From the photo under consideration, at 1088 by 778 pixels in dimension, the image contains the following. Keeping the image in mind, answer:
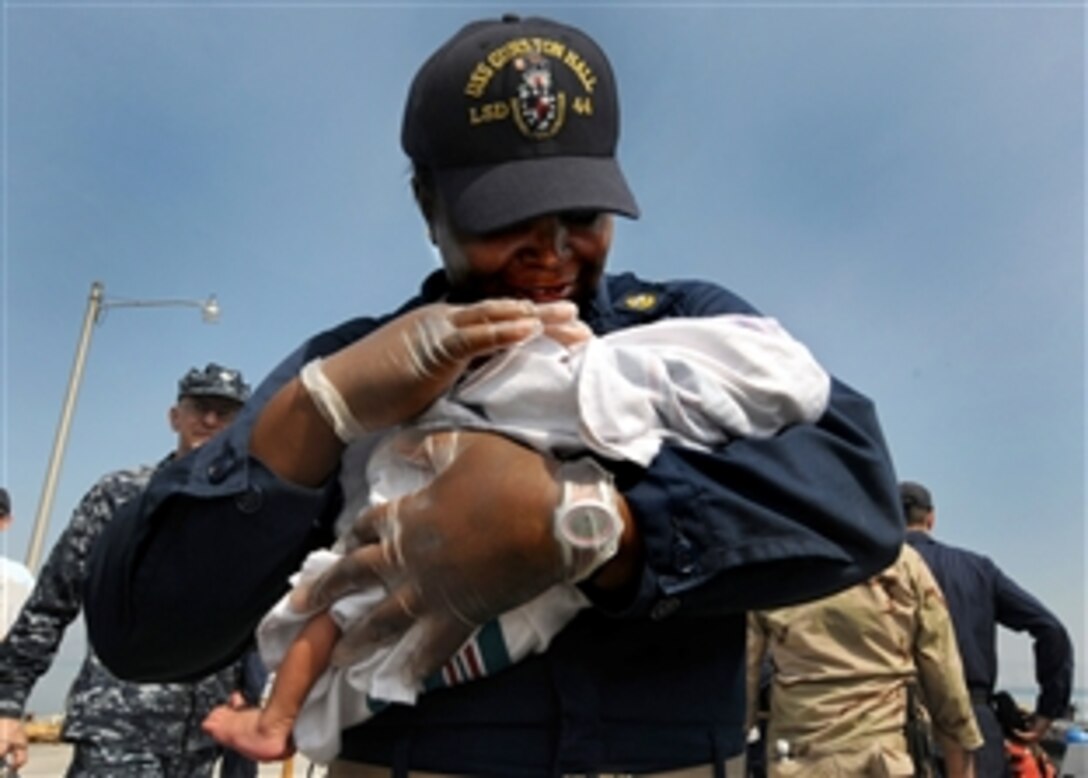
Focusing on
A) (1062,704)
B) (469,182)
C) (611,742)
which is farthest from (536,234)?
(1062,704)

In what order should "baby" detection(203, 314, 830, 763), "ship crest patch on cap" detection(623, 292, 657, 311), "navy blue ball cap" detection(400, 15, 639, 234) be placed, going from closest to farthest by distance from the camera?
"baby" detection(203, 314, 830, 763)
"navy blue ball cap" detection(400, 15, 639, 234)
"ship crest patch on cap" detection(623, 292, 657, 311)

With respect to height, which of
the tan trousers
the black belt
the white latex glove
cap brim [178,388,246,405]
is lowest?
the tan trousers

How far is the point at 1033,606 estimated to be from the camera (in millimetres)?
6391

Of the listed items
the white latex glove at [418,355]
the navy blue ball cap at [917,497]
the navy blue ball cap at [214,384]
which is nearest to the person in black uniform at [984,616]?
the navy blue ball cap at [917,497]

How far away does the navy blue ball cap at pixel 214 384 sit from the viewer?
4527mm

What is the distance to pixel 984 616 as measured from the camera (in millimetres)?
6348

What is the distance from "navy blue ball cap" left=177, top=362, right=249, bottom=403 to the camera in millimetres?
4527

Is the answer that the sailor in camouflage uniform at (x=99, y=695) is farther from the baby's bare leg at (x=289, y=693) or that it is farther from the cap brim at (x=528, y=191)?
the cap brim at (x=528, y=191)

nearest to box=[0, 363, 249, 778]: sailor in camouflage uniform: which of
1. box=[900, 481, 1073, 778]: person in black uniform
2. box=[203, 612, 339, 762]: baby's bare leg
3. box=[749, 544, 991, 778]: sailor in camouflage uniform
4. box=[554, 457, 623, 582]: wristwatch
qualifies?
box=[749, 544, 991, 778]: sailor in camouflage uniform

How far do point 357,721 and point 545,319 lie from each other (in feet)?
1.87

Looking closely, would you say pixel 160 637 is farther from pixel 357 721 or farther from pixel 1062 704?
pixel 1062 704

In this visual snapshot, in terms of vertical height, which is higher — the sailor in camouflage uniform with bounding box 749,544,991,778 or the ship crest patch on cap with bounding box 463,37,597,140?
the ship crest patch on cap with bounding box 463,37,597,140

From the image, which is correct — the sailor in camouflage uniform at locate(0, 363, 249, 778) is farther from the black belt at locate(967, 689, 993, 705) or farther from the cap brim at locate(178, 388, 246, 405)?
the black belt at locate(967, 689, 993, 705)

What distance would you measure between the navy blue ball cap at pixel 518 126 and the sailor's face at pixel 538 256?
3 centimetres
